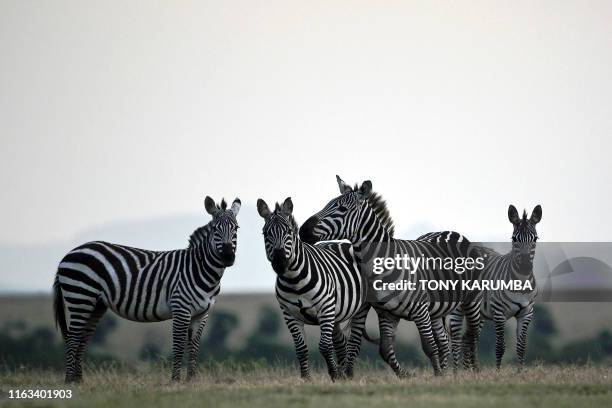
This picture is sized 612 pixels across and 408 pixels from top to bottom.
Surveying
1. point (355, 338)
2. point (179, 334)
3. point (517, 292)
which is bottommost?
point (355, 338)

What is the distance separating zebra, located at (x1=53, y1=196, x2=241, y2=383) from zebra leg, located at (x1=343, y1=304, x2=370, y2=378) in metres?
2.47

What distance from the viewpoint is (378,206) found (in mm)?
16156

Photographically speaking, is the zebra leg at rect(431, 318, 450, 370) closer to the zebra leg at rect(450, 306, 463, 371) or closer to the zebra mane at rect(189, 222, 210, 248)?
the zebra leg at rect(450, 306, 463, 371)

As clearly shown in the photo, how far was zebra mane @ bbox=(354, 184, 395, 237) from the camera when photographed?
52.6 ft

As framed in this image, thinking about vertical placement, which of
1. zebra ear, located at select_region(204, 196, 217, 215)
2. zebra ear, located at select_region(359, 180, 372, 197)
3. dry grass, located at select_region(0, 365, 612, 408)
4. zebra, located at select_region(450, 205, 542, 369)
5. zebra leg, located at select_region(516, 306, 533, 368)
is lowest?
dry grass, located at select_region(0, 365, 612, 408)

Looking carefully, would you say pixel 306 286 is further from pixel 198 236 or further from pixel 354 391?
pixel 198 236

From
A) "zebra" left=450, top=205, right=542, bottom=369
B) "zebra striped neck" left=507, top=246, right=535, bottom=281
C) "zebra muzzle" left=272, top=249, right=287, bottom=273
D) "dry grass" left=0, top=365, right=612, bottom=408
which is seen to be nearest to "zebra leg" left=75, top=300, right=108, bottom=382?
"dry grass" left=0, top=365, right=612, bottom=408

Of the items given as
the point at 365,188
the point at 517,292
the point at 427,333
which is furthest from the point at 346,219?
the point at 517,292

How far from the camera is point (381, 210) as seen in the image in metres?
16.1

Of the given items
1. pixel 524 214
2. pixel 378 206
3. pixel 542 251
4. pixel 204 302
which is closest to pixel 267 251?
pixel 204 302

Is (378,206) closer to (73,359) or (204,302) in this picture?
(204,302)

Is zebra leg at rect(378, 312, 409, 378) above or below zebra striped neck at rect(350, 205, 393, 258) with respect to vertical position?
below

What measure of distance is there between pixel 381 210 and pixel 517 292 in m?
2.92

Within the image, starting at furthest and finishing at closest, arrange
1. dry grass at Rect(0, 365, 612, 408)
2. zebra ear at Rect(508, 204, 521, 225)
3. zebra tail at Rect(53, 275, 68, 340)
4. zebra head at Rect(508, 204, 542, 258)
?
1. zebra ear at Rect(508, 204, 521, 225)
2. zebra head at Rect(508, 204, 542, 258)
3. zebra tail at Rect(53, 275, 68, 340)
4. dry grass at Rect(0, 365, 612, 408)
